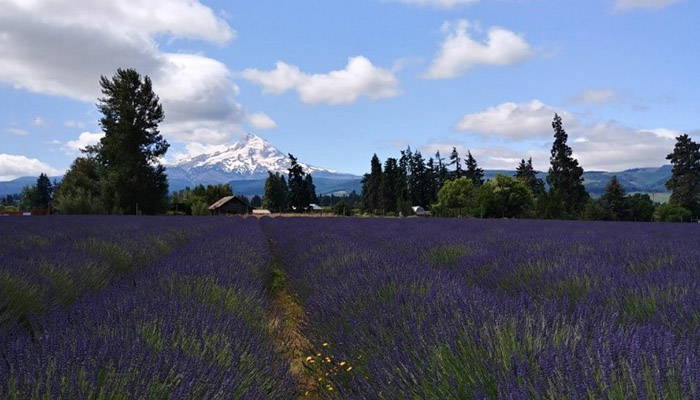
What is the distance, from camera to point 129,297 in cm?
291

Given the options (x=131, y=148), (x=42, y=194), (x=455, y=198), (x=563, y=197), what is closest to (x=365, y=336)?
(x=131, y=148)

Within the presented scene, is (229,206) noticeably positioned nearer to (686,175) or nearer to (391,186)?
(391,186)

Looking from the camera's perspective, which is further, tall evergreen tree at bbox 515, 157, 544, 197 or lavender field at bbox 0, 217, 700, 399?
tall evergreen tree at bbox 515, 157, 544, 197

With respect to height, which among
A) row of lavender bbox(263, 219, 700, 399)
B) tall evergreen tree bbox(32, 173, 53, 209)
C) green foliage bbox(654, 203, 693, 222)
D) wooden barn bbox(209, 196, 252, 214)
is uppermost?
tall evergreen tree bbox(32, 173, 53, 209)

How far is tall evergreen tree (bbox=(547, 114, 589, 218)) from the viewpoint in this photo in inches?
1783

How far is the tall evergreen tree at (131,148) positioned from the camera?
32.4m

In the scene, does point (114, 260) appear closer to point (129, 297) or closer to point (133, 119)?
point (129, 297)

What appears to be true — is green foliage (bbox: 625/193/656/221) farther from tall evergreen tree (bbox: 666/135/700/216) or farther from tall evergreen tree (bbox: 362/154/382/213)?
tall evergreen tree (bbox: 362/154/382/213)

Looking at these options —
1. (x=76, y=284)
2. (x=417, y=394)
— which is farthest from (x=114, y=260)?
(x=417, y=394)

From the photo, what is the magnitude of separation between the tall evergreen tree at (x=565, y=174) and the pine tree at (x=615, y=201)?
6.17m

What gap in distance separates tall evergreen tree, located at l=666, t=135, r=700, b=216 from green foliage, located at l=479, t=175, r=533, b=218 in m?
16.0

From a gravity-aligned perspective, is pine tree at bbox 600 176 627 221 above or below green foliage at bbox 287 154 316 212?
below

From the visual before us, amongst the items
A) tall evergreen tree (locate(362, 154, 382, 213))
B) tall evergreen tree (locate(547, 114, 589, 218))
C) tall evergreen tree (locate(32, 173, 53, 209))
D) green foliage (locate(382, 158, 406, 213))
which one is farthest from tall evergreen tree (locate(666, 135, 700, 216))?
tall evergreen tree (locate(32, 173, 53, 209))

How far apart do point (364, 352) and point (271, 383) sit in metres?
0.56
